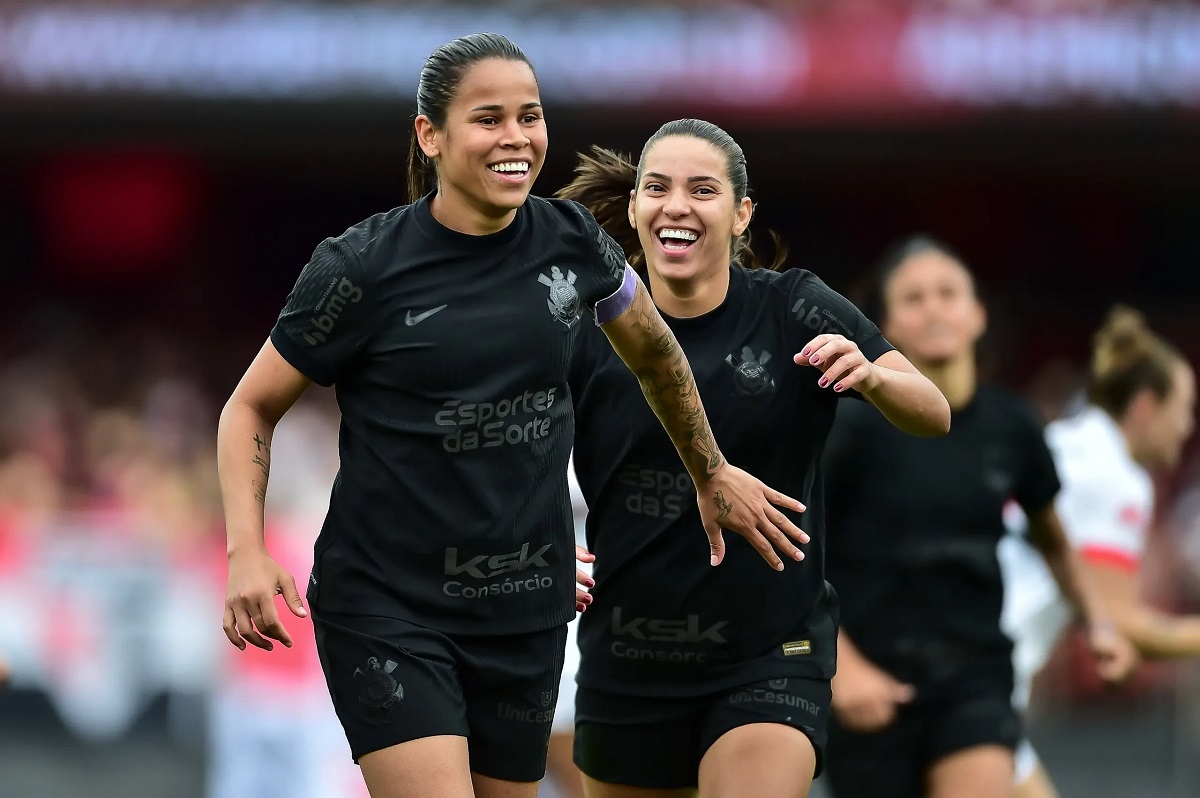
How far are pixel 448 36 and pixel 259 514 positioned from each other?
11820 mm

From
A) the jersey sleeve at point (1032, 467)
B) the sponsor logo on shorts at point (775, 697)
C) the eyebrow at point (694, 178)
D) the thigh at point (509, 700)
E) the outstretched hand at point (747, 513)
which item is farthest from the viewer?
the jersey sleeve at point (1032, 467)

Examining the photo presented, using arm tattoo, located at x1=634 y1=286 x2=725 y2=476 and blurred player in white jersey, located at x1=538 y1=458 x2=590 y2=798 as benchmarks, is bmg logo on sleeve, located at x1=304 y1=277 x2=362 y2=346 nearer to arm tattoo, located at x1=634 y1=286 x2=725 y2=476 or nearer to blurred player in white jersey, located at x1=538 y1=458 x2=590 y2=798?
arm tattoo, located at x1=634 y1=286 x2=725 y2=476

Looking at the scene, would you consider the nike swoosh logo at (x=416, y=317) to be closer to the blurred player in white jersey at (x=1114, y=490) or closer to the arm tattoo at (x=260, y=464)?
the arm tattoo at (x=260, y=464)

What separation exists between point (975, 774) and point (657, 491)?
4.89 feet

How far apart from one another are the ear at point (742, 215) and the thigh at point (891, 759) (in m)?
1.64

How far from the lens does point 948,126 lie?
16312 mm

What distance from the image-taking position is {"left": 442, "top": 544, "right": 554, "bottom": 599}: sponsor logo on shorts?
4.10 meters

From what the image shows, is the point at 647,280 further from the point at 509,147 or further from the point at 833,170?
the point at 833,170

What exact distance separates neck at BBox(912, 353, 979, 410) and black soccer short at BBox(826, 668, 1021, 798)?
854mm

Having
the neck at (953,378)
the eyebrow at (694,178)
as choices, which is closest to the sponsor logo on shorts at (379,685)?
the eyebrow at (694,178)

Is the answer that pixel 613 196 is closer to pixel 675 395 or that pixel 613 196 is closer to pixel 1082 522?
pixel 675 395

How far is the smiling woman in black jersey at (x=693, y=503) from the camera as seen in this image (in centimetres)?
480

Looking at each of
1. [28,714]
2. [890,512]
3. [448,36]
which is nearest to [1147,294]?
[448,36]

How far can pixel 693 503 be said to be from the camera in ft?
15.8
